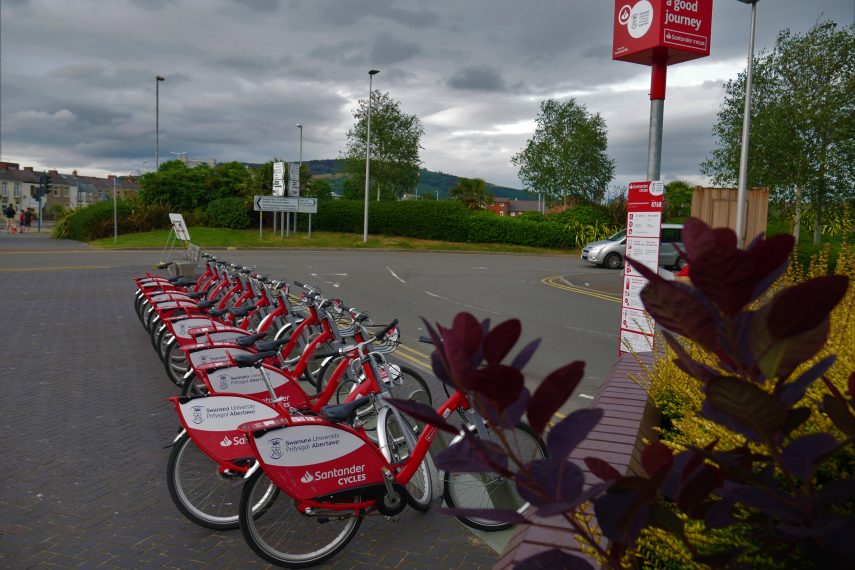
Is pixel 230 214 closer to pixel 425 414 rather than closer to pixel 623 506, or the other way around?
pixel 425 414

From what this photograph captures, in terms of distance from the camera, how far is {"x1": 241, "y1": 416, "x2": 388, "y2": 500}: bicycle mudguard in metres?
3.56

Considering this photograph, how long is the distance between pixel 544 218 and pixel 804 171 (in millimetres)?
15671

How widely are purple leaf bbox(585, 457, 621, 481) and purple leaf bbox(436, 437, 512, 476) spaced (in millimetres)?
154

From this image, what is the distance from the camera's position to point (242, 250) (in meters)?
31.4

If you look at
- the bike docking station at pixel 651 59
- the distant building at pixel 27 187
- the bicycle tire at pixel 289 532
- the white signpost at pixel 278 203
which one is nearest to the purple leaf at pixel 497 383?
the bicycle tire at pixel 289 532

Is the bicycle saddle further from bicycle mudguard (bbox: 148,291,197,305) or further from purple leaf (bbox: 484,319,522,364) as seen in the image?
bicycle mudguard (bbox: 148,291,197,305)

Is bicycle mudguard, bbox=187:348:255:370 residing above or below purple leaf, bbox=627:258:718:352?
below

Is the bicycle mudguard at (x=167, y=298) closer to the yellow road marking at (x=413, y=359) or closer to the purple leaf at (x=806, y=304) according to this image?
the yellow road marking at (x=413, y=359)

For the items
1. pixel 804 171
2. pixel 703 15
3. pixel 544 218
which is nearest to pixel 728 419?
pixel 703 15

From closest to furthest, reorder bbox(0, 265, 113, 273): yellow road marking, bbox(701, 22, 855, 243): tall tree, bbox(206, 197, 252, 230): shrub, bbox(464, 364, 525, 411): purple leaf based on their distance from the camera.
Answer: bbox(464, 364, 525, 411): purple leaf < bbox(0, 265, 113, 273): yellow road marking < bbox(701, 22, 855, 243): tall tree < bbox(206, 197, 252, 230): shrub

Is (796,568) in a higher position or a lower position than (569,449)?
lower

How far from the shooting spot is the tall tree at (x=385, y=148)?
48.2m

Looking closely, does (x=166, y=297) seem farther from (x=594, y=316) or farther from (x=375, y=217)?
(x=375, y=217)

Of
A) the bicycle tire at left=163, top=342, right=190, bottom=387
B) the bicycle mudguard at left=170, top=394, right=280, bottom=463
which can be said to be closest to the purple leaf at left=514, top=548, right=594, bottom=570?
the bicycle mudguard at left=170, top=394, right=280, bottom=463
